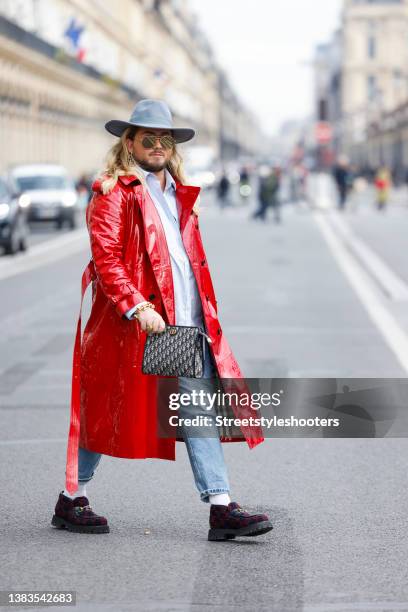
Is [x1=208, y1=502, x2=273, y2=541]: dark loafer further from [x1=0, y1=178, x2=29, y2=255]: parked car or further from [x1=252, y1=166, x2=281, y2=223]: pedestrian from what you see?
[x1=252, y1=166, x2=281, y2=223]: pedestrian

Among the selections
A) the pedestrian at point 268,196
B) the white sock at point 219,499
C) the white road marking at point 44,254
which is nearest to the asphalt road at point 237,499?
the white sock at point 219,499

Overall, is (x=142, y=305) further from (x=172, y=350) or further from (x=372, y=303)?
(x=372, y=303)

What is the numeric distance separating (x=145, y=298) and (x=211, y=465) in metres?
0.68

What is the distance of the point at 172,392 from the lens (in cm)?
542

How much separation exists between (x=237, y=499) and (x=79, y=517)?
946 millimetres

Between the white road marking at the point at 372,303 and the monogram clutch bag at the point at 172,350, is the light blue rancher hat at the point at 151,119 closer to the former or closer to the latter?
the monogram clutch bag at the point at 172,350

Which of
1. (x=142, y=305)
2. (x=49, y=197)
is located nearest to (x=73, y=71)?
(x=49, y=197)

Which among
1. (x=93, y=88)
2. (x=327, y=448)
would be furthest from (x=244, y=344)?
(x=93, y=88)

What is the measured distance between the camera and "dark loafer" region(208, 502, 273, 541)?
18.3 ft

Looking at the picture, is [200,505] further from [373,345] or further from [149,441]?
[373,345]

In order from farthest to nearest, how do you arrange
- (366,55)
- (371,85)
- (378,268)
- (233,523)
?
(371,85) < (366,55) < (378,268) < (233,523)

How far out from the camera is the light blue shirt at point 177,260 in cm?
544

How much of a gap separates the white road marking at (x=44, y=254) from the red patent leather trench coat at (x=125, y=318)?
635 inches

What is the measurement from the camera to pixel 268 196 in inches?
1704
